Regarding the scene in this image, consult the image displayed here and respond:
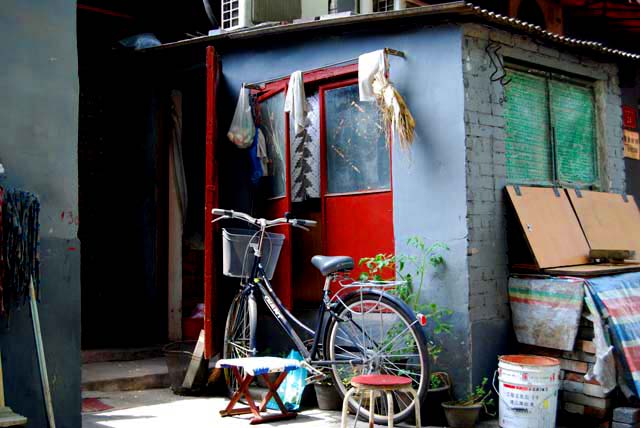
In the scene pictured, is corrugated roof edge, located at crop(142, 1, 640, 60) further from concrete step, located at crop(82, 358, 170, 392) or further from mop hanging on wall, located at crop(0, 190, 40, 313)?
concrete step, located at crop(82, 358, 170, 392)

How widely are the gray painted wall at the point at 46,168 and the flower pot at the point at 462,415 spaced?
2.93 m

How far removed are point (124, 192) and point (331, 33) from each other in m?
3.79

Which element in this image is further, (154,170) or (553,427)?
(154,170)

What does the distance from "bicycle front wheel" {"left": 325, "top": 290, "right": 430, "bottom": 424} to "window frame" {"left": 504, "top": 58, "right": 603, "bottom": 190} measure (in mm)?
1895

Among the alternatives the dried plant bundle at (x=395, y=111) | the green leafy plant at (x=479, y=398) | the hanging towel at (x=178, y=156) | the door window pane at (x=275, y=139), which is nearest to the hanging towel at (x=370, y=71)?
the dried plant bundle at (x=395, y=111)

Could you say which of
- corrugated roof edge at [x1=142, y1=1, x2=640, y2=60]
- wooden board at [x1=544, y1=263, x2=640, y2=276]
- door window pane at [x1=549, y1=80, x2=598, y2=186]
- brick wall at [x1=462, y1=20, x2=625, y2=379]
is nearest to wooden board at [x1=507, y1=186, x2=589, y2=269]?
wooden board at [x1=544, y1=263, x2=640, y2=276]

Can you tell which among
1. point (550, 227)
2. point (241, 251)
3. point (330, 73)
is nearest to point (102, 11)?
point (330, 73)

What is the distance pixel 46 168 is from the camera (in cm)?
500

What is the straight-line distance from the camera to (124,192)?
925 cm

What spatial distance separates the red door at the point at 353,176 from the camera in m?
6.80

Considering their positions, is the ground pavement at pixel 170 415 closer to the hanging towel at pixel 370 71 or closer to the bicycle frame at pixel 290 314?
the bicycle frame at pixel 290 314

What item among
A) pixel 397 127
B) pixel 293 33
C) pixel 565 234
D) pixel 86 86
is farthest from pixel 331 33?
pixel 86 86

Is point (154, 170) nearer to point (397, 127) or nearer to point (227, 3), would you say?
point (227, 3)

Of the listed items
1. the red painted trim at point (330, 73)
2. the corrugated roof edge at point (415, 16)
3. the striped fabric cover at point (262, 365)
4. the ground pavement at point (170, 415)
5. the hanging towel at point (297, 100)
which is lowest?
the ground pavement at point (170, 415)
